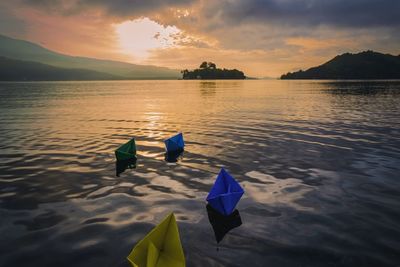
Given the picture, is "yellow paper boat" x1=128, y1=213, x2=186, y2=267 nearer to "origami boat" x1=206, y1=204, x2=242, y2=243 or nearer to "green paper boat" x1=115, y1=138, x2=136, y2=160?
"origami boat" x1=206, y1=204, x2=242, y2=243

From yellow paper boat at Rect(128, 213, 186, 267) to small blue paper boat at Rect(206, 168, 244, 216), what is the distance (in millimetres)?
3514

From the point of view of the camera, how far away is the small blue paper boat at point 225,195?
993 centimetres

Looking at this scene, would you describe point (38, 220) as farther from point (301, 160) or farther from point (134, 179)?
point (301, 160)

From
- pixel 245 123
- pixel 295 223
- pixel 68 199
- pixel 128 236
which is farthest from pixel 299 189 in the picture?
pixel 245 123

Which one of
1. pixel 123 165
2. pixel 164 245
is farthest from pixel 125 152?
pixel 164 245

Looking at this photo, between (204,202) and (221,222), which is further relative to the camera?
(204,202)

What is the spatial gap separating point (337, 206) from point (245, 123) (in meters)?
20.9

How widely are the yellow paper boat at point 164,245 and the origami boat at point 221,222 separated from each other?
2.46 meters

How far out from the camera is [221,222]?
32.5 ft

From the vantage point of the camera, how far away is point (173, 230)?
661cm

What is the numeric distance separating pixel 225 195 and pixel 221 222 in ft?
3.15

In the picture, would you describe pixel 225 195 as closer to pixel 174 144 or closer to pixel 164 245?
pixel 164 245

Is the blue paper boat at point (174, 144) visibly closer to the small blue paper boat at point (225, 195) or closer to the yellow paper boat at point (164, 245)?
the small blue paper boat at point (225, 195)

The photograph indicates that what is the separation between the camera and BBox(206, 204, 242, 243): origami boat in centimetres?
923
